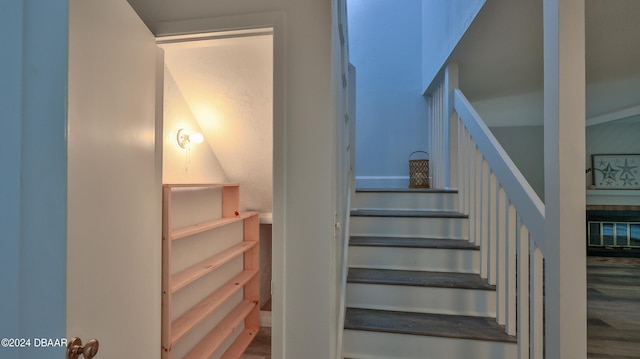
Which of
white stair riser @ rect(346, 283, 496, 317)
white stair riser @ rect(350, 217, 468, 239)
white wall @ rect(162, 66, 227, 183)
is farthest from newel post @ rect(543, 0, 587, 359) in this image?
white wall @ rect(162, 66, 227, 183)

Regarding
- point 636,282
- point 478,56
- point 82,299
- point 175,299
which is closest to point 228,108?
point 175,299

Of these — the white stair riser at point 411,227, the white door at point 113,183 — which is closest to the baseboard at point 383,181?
the white stair riser at point 411,227

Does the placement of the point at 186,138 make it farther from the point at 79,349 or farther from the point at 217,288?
the point at 79,349

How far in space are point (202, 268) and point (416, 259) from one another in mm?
1563

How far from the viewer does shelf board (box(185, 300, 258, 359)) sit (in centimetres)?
202

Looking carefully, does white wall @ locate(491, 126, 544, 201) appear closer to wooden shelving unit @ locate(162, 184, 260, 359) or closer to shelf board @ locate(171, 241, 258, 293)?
wooden shelving unit @ locate(162, 184, 260, 359)

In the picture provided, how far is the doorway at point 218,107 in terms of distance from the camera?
70.4 inches

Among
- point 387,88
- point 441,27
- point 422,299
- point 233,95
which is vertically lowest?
point 422,299

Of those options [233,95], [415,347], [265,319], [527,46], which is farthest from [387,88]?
[265,319]

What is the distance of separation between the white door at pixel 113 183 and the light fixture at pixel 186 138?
0.76 meters

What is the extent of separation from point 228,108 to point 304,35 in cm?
115

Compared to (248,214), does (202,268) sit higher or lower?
lower

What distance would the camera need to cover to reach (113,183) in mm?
1000

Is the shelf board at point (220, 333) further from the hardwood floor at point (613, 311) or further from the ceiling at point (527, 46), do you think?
the ceiling at point (527, 46)
